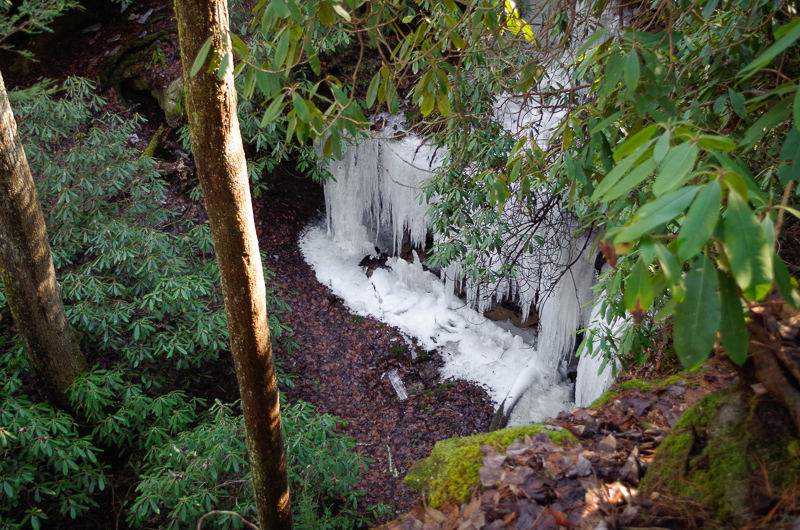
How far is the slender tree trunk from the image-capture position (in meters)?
2.95

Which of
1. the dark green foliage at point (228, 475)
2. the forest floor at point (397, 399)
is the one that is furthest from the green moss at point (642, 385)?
the dark green foliage at point (228, 475)

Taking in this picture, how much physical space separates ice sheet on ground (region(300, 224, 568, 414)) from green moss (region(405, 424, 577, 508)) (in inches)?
151

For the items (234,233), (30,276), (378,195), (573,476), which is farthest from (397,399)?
(573,476)

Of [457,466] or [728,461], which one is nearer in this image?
[728,461]

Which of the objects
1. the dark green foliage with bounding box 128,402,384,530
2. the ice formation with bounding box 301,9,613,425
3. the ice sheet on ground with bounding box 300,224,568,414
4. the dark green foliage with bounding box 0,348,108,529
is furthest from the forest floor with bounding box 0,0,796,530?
the dark green foliage with bounding box 128,402,384,530

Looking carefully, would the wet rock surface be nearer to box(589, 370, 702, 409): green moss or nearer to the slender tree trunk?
box(589, 370, 702, 409): green moss

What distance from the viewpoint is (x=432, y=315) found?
682 cm

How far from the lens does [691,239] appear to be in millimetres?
622

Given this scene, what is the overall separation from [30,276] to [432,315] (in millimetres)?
4775

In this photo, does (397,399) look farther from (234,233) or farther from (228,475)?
(234,233)

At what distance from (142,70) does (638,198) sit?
765cm

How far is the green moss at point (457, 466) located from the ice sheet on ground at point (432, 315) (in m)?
3.82

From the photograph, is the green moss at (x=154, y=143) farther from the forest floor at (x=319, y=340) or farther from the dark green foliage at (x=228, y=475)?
the dark green foliage at (x=228, y=475)

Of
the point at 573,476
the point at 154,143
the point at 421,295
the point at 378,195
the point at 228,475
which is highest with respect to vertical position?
the point at 154,143
